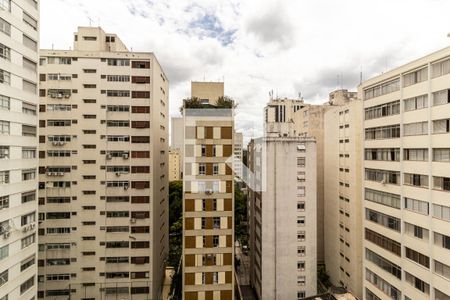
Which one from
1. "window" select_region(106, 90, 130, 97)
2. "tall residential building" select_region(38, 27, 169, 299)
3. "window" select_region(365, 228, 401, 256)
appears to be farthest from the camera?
"window" select_region(106, 90, 130, 97)

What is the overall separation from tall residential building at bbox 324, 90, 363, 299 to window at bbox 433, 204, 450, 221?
15.5 metres

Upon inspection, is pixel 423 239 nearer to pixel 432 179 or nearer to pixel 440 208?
pixel 440 208

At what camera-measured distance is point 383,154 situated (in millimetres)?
24141

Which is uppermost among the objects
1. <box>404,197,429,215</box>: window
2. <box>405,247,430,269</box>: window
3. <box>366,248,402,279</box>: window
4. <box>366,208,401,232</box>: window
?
<box>404,197,429,215</box>: window

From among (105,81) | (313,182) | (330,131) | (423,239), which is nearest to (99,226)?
(105,81)

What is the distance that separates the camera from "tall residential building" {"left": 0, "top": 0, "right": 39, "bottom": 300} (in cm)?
1845

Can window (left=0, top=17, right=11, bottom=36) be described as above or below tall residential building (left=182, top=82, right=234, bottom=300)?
above

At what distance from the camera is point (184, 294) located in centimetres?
2789

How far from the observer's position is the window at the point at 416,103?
64.2ft

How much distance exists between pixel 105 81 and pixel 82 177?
1086 cm

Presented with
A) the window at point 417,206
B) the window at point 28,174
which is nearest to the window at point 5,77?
the window at point 28,174

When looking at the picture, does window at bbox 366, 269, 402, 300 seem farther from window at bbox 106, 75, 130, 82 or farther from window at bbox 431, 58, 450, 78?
window at bbox 106, 75, 130, 82

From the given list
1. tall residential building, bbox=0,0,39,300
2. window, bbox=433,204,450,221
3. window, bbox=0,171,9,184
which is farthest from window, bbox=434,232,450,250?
window, bbox=0,171,9,184

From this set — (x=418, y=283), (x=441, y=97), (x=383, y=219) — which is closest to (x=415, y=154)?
(x=441, y=97)
